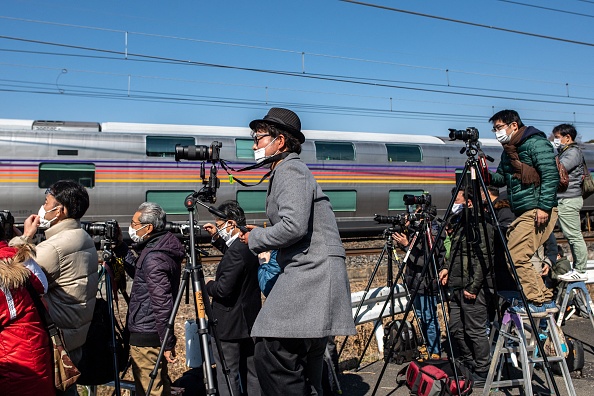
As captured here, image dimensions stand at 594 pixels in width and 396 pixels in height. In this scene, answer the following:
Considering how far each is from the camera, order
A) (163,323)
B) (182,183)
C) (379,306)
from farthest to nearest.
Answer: (182,183)
(379,306)
(163,323)

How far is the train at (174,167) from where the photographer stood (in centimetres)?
1329

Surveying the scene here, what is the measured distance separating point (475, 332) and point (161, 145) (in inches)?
423

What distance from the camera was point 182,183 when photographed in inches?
562

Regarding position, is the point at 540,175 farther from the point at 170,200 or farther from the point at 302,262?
the point at 170,200

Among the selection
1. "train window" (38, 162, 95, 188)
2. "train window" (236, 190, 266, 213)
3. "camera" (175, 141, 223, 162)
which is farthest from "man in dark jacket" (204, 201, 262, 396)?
"train window" (236, 190, 266, 213)

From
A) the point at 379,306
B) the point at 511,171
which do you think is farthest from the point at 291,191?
the point at 379,306

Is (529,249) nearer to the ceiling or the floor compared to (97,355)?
nearer to the ceiling

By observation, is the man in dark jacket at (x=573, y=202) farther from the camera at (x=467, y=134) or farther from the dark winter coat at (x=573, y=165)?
the camera at (x=467, y=134)

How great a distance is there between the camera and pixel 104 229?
4.59 metres

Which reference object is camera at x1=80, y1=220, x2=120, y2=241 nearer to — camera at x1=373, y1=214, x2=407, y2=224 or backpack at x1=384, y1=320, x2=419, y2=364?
camera at x1=373, y1=214, x2=407, y2=224

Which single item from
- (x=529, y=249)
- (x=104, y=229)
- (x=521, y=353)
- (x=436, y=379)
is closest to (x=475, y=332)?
(x=436, y=379)

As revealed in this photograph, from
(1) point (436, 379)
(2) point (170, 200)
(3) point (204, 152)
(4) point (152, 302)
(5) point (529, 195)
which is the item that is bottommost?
(1) point (436, 379)

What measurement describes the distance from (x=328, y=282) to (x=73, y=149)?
12007 millimetres

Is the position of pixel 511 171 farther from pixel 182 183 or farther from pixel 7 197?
pixel 7 197
